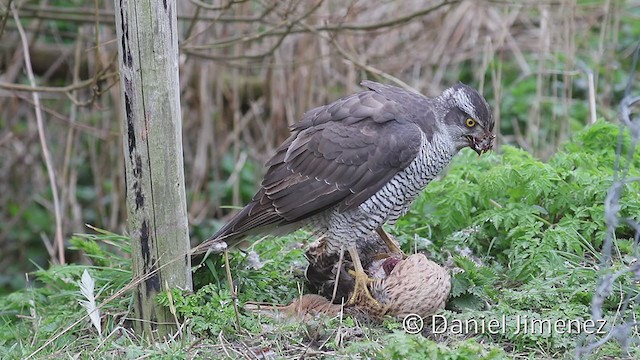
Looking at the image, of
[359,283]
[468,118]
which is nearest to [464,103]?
[468,118]

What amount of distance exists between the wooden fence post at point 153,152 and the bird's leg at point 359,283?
0.89 meters

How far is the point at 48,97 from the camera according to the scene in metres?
7.84

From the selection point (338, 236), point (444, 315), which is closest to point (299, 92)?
point (338, 236)

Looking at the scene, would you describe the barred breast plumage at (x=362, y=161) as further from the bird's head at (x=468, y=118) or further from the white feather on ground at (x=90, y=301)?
the white feather on ground at (x=90, y=301)

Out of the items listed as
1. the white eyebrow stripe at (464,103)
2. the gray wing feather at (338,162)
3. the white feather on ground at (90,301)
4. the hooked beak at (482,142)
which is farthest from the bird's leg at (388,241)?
the white feather on ground at (90,301)

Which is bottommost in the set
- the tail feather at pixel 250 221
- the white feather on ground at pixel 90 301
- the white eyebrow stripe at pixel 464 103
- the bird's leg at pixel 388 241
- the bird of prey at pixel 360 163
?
the white feather on ground at pixel 90 301

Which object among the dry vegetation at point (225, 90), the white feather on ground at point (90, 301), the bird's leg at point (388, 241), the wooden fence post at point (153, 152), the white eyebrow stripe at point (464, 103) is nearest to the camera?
the wooden fence post at point (153, 152)

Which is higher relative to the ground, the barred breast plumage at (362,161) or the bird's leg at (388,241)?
the barred breast plumage at (362,161)

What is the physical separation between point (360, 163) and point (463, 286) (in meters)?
0.84

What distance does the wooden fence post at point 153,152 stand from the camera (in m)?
3.87

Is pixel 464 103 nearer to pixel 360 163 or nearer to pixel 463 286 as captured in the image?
pixel 360 163

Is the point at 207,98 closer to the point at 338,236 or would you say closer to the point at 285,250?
the point at 285,250

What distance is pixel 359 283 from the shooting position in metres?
4.43

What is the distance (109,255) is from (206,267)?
35.4 inches
